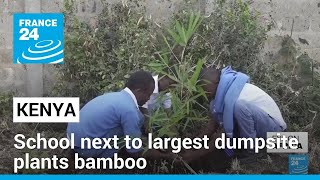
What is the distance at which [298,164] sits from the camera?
4.07 metres

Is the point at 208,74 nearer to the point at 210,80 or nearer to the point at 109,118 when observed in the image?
the point at 210,80

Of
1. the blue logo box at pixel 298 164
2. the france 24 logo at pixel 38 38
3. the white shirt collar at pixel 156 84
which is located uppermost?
the france 24 logo at pixel 38 38

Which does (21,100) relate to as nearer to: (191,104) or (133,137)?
(133,137)

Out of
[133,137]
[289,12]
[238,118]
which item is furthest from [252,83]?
[133,137]

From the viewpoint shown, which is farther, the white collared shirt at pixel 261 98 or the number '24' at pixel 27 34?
the white collared shirt at pixel 261 98

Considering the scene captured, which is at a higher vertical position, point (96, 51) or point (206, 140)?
point (96, 51)

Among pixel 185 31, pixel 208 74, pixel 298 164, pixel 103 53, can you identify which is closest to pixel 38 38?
pixel 103 53

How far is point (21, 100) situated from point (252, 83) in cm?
152

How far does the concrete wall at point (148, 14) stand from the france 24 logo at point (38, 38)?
1.9 inches

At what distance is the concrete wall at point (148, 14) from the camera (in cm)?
398

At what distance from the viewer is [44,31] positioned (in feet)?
12.8

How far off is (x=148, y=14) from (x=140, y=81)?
0.47 meters

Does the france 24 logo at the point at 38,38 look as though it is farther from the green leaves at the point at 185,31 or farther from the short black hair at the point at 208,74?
the short black hair at the point at 208,74

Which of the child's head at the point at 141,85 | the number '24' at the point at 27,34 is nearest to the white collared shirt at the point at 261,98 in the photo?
the child's head at the point at 141,85
